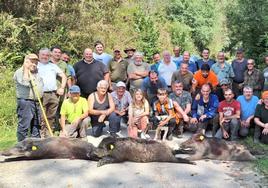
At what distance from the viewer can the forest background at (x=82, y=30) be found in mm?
14656

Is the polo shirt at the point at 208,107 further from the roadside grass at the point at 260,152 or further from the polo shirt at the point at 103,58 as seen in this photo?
the polo shirt at the point at 103,58

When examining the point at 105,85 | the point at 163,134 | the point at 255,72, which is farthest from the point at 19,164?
the point at 255,72

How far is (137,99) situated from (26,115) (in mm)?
2282

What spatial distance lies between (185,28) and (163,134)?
908 inches

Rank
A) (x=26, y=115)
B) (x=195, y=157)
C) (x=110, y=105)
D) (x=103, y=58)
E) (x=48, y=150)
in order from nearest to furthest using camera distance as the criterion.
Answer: (x=48, y=150) → (x=195, y=157) → (x=26, y=115) → (x=110, y=105) → (x=103, y=58)

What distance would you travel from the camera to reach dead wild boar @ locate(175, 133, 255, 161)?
7.76 metres

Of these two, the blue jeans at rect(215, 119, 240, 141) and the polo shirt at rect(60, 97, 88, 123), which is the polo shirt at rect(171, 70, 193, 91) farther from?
the polo shirt at rect(60, 97, 88, 123)

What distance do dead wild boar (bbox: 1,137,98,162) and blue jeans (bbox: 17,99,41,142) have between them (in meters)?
0.60

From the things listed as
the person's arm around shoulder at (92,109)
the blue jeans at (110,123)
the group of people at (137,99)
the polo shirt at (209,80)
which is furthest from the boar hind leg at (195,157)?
the polo shirt at (209,80)

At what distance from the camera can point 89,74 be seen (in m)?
9.68

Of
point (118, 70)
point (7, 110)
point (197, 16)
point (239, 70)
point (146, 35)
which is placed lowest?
point (7, 110)

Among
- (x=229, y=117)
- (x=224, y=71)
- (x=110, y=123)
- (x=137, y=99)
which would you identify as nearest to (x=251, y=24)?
(x=224, y=71)

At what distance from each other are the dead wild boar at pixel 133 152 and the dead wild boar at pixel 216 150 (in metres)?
0.48

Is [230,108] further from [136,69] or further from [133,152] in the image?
[133,152]
